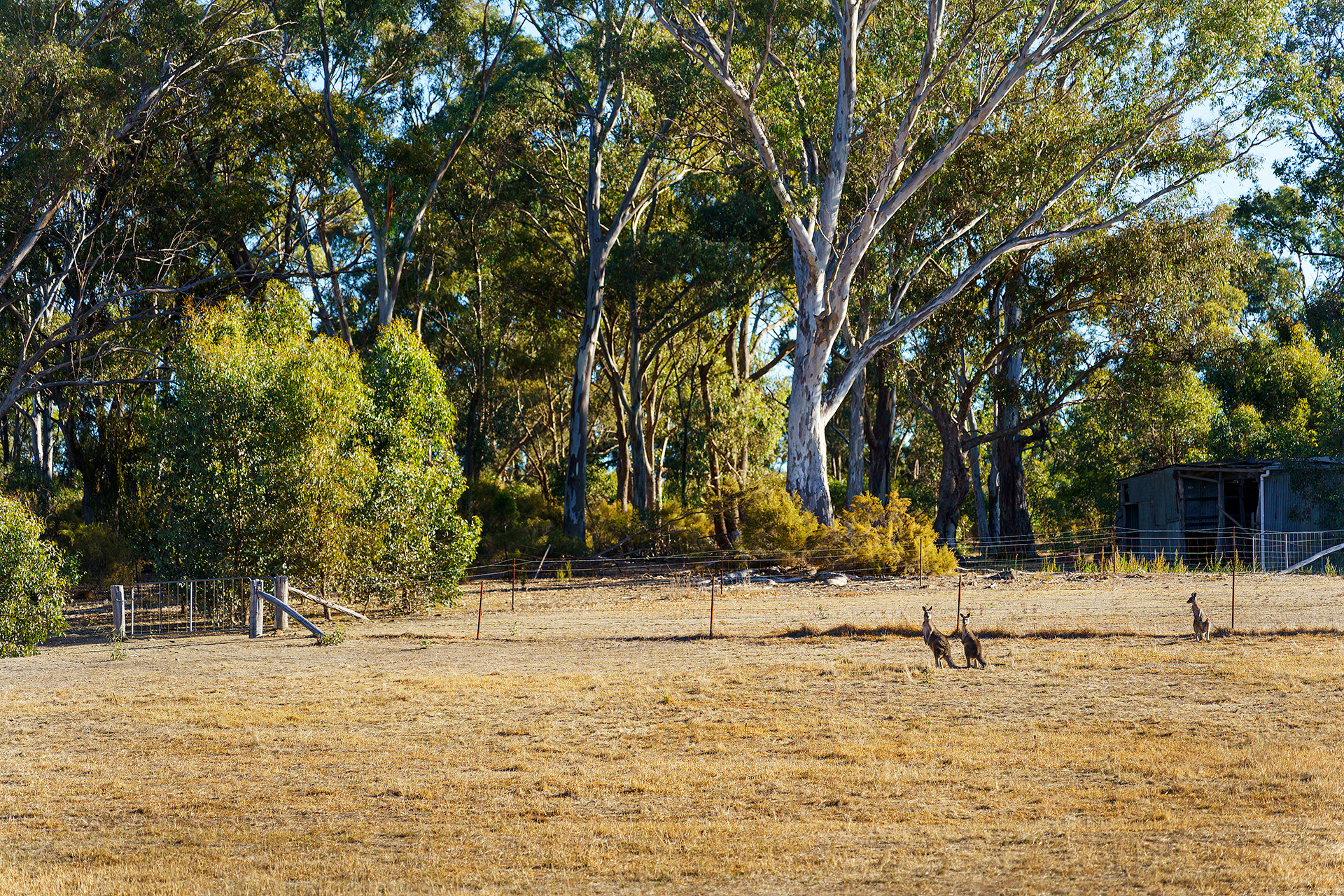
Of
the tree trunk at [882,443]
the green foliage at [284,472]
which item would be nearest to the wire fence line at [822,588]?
the green foliage at [284,472]

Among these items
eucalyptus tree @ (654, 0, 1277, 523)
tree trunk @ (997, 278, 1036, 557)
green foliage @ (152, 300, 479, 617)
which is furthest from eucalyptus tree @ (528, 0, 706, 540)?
green foliage @ (152, 300, 479, 617)

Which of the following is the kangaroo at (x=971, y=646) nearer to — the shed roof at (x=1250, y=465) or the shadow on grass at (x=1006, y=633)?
the shadow on grass at (x=1006, y=633)

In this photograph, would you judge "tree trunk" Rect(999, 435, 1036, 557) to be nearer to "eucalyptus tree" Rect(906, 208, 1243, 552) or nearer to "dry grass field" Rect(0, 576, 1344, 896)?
"eucalyptus tree" Rect(906, 208, 1243, 552)

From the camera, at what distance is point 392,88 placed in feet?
123

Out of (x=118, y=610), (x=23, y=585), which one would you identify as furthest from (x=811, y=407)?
(x=23, y=585)

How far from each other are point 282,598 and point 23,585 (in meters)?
3.72

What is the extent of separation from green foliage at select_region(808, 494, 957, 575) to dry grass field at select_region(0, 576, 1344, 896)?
11212mm

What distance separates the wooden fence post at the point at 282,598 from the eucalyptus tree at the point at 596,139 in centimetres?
1536

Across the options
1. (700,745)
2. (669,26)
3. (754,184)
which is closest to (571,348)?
(754,184)

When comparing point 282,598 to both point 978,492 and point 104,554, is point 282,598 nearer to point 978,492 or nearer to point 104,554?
point 104,554

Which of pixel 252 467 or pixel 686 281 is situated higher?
pixel 686 281

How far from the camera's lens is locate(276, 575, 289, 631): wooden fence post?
19562 millimetres

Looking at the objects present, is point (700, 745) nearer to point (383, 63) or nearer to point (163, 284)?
point (383, 63)

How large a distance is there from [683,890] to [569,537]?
28274mm
